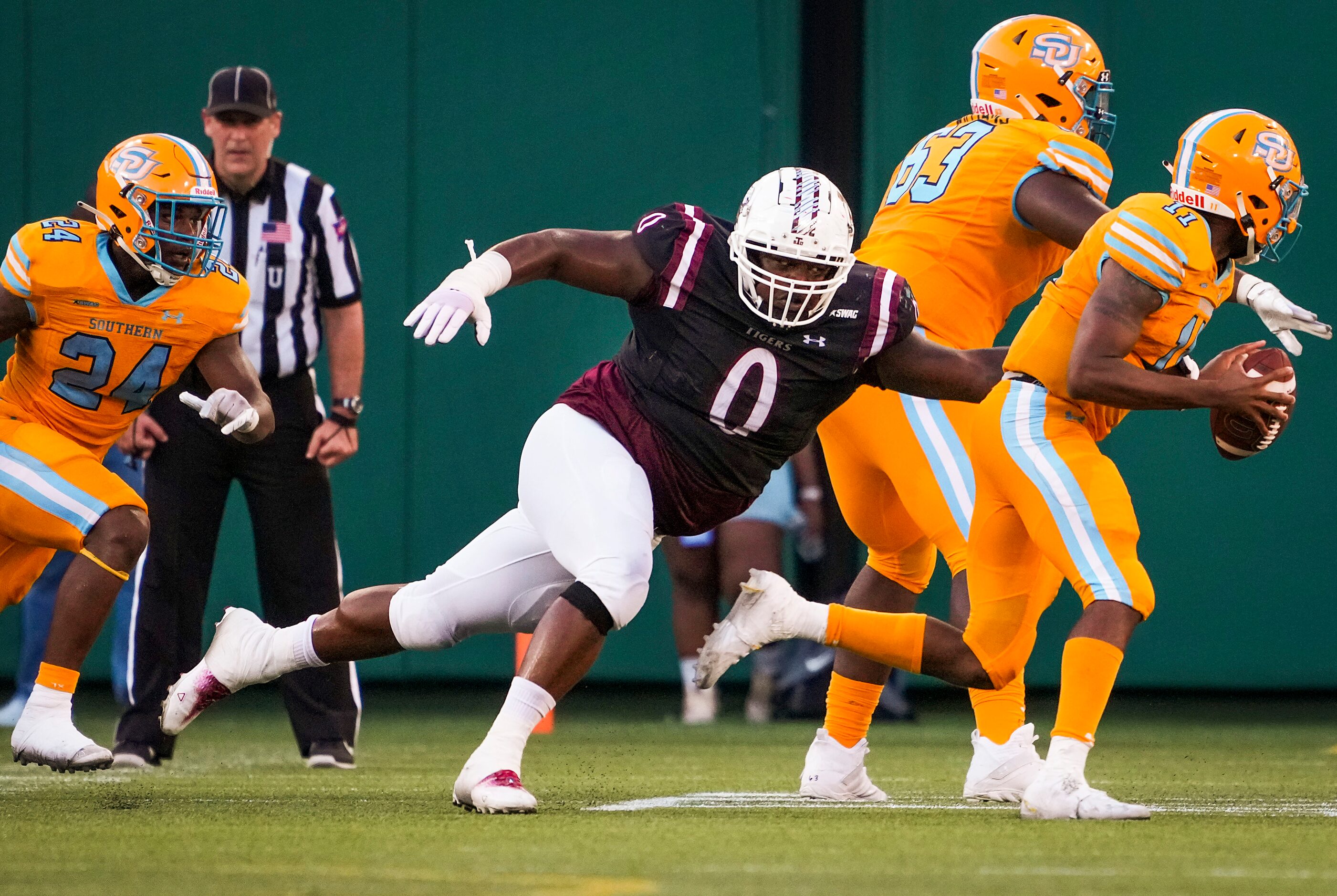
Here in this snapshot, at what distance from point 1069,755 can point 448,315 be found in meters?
1.50

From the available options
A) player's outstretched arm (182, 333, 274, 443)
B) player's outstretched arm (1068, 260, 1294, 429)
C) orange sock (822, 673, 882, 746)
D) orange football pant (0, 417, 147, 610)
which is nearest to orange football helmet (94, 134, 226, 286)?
player's outstretched arm (182, 333, 274, 443)

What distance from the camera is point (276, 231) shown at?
5387 mm

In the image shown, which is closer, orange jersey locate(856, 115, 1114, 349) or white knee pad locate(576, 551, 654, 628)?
white knee pad locate(576, 551, 654, 628)

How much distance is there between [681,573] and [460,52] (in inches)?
108

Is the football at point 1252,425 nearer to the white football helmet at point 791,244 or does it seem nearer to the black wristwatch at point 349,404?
the white football helmet at point 791,244

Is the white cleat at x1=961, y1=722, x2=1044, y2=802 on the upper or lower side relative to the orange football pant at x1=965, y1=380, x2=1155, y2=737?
lower

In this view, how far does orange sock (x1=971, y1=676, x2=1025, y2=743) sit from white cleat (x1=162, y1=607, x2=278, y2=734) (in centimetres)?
162

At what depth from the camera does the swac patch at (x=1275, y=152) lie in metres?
3.66

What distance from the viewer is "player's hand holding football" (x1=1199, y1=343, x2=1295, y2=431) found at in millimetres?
3605

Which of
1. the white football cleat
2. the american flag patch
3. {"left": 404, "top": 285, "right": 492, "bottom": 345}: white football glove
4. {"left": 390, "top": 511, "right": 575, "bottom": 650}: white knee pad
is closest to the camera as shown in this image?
{"left": 404, "top": 285, "right": 492, "bottom": 345}: white football glove

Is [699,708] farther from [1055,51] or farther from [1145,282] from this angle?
[1145,282]

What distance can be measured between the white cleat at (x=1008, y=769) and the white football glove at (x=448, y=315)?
1571 millimetres

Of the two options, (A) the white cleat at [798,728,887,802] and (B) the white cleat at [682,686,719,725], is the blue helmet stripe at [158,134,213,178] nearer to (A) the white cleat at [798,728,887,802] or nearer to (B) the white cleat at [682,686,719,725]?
(A) the white cleat at [798,728,887,802]

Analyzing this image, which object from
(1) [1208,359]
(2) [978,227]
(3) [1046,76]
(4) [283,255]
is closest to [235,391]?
(4) [283,255]
